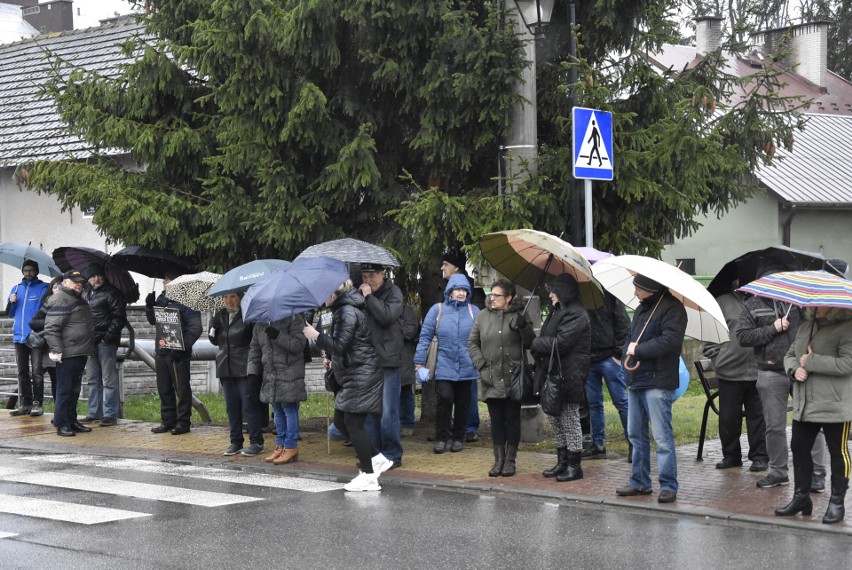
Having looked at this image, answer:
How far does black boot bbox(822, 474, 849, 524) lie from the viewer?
27.9ft

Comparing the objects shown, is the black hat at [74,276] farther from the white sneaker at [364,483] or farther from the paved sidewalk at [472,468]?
the white sneaker at [364,483]

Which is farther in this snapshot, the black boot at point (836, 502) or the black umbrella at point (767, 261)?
the black umbrella at point (767, 261)

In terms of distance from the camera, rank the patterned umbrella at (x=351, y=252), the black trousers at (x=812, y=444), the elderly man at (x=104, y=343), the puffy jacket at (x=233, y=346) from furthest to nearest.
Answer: the elderly man at (x=104, y=343) < the puffy jacket at (x=233, y=346) < the patterned umbrella at (x=351, y=252) < the black trousers at (x=812, y=444)

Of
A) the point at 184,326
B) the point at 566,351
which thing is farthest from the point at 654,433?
the point at 184,326

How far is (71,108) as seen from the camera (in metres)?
13.8

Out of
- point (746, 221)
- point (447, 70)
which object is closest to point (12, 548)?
point (447, 70)

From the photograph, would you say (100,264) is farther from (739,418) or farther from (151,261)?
(739,418)

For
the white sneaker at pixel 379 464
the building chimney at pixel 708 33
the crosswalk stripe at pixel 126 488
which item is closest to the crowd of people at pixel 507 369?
the white sneaker at pixel 379 464

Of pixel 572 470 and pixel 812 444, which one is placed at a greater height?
pixel 812 444

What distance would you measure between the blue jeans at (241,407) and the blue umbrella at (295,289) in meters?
1.99

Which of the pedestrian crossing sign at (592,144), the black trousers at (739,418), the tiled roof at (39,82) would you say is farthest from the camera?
the tiled roof at (39,82)

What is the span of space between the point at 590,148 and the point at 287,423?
3.84 meters

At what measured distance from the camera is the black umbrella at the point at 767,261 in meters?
10.2

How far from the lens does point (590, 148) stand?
11.4m
